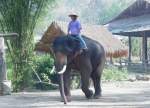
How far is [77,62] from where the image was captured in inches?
460

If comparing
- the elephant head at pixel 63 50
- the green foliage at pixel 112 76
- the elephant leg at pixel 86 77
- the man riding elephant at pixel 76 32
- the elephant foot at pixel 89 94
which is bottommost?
the green foliage at pixel 112 76

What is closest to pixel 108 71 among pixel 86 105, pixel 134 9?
pixel 86 105

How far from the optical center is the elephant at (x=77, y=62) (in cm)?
1095

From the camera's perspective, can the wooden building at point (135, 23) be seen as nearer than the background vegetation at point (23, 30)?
No

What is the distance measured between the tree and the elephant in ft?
11.2

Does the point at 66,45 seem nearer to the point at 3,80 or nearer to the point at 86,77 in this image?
the point at 86,77

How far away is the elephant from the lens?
11.0 m

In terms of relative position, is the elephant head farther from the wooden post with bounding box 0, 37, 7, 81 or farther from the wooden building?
the wooden building

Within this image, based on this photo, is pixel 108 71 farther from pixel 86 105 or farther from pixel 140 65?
pixel 86 105

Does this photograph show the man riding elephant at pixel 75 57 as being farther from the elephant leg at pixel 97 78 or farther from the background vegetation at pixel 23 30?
the background vegetation at pixel 23 30

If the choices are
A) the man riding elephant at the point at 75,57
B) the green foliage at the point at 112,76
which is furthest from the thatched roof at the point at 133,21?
the man riding elephant at the point at 75,57

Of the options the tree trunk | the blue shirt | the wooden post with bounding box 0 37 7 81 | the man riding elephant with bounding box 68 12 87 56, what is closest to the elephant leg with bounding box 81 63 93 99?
the man riding elephant with bounding box 68 12 87 56

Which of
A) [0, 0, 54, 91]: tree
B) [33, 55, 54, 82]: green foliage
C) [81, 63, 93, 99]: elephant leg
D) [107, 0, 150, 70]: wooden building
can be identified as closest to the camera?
[81, 63, 93, 99]: elephant leg

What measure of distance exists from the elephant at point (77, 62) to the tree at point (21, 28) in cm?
342
